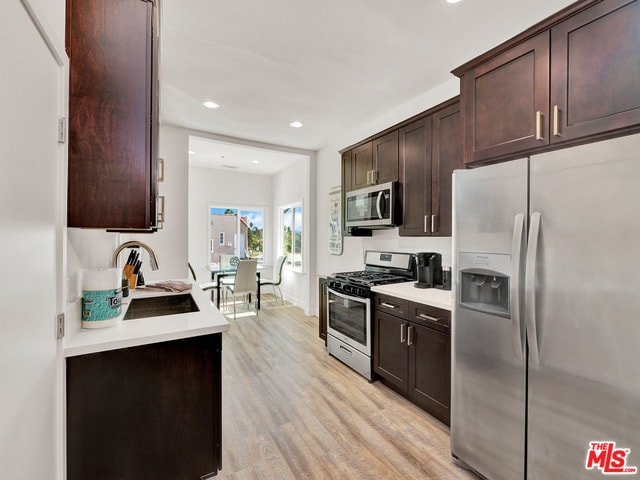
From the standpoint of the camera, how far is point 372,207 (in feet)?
10.2

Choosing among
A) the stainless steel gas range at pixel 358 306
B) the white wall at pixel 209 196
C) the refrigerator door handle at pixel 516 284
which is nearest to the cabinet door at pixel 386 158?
the stainless steel gas range at pixel 358 306

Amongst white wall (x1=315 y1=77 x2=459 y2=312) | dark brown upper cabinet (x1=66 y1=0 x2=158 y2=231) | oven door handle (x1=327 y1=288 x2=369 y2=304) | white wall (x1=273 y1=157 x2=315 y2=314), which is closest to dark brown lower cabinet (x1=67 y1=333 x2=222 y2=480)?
dark brown upper cabinet (x1=66 y1=0 x2=158 y2=231)

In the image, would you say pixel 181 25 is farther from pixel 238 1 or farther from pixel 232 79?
pixel 232 79

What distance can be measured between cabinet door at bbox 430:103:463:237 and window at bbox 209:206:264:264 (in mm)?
5125

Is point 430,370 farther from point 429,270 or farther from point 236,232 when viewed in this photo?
point 236,232

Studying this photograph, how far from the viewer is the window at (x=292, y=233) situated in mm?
5916

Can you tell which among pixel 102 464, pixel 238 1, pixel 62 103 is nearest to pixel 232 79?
pixel 238 1

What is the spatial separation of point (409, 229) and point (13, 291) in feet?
8.54

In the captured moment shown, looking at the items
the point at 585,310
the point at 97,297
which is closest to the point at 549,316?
the point at 585,310

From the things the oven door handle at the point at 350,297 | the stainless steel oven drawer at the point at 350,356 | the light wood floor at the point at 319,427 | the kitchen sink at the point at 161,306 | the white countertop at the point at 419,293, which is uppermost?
the white countertop at the point at 419,293

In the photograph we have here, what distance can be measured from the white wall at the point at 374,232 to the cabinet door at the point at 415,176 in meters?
0.30

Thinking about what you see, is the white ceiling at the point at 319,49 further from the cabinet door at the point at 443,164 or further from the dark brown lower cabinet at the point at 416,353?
the dark brown lower cabinet at the point at 416,353

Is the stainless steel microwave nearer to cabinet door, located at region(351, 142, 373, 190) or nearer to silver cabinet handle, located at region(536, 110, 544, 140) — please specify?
cabinet door, located at region(351, 142, 373, 190)

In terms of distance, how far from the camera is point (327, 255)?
4.74 meters
